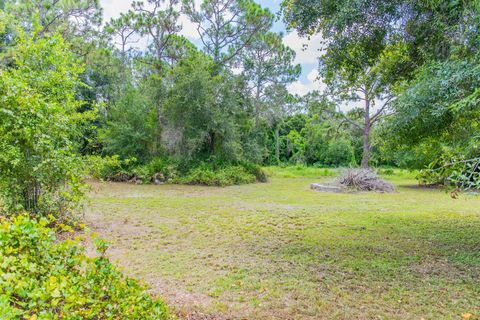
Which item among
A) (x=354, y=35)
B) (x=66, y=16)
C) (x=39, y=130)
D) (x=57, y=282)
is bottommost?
(x=57, y=282)

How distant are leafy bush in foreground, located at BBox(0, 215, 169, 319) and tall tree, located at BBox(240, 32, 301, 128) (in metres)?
15.6

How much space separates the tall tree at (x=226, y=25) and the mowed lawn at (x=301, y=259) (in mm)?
10781

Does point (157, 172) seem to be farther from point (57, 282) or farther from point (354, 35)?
point (57, 282)

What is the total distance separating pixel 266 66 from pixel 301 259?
15.0 m

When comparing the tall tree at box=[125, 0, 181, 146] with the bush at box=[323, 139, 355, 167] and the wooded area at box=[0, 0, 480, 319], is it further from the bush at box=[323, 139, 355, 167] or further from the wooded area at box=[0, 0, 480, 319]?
the bush at box=[323, 139, 355, 167]

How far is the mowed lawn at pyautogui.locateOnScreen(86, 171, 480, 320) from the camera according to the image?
2559 mm

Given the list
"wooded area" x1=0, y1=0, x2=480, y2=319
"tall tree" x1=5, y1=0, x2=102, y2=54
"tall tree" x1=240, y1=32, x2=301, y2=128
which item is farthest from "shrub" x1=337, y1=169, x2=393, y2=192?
"tall tree" x1=5, y1=0, x2=102, y2=54

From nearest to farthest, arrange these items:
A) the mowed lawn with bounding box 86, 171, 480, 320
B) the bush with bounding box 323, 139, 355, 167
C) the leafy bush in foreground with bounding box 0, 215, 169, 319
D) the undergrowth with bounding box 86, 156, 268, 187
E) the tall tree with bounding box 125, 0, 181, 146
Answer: the leafy bush in foreground with bounding box 0, 215, 169, 319
the mowed lawn with bounding box 86, 171, 480, 320
the undergrowth with bounding box 86, 156, 268, 187
the tall tree with bounding box 125, 0, 181, 146
the bush with bounding box 323, 139, 355, 167

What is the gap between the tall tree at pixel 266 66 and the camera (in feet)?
53.9

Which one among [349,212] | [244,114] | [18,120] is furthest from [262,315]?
[244,114]

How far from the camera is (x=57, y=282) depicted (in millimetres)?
1302

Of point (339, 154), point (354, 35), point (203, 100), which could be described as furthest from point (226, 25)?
point (339, 154)

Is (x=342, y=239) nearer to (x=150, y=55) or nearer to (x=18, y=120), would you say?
(x=18, y=120)

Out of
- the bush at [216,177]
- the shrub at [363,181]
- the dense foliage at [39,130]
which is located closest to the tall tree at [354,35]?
the dense foliage at [39,130]
